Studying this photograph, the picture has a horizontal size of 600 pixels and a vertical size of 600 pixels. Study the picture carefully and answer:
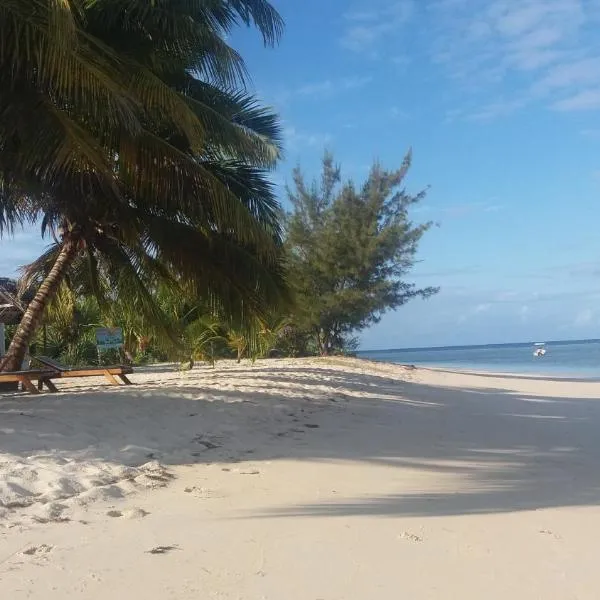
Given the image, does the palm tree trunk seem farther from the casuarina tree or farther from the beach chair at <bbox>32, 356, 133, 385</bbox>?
the casuarina tree

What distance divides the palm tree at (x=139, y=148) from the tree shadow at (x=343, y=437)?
1894 mm

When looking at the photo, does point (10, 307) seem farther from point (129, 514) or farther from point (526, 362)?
point (526, 362)

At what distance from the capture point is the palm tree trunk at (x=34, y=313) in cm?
937

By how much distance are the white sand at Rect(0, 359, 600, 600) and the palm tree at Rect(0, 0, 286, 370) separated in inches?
82.3

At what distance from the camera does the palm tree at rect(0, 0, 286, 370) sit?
21.2ft

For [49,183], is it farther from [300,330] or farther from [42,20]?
[300,330]

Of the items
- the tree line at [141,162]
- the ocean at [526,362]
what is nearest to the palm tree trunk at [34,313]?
the tree line at [141,162]

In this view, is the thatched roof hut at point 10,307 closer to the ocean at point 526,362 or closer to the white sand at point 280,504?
the white sand at point 280,504

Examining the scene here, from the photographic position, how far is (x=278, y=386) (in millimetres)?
11344

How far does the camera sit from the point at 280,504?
441 centimetres

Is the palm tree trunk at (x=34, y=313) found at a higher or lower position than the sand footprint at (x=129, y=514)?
higher

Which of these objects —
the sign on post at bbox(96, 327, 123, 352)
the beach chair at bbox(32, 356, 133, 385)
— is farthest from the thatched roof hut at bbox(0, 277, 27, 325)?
the beach chair at bbox(32, 356, 133, 385)

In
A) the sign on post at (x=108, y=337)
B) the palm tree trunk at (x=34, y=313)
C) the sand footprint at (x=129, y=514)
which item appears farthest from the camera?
the sign on post at (x=108, y=337)

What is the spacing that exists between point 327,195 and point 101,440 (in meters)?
18.4
